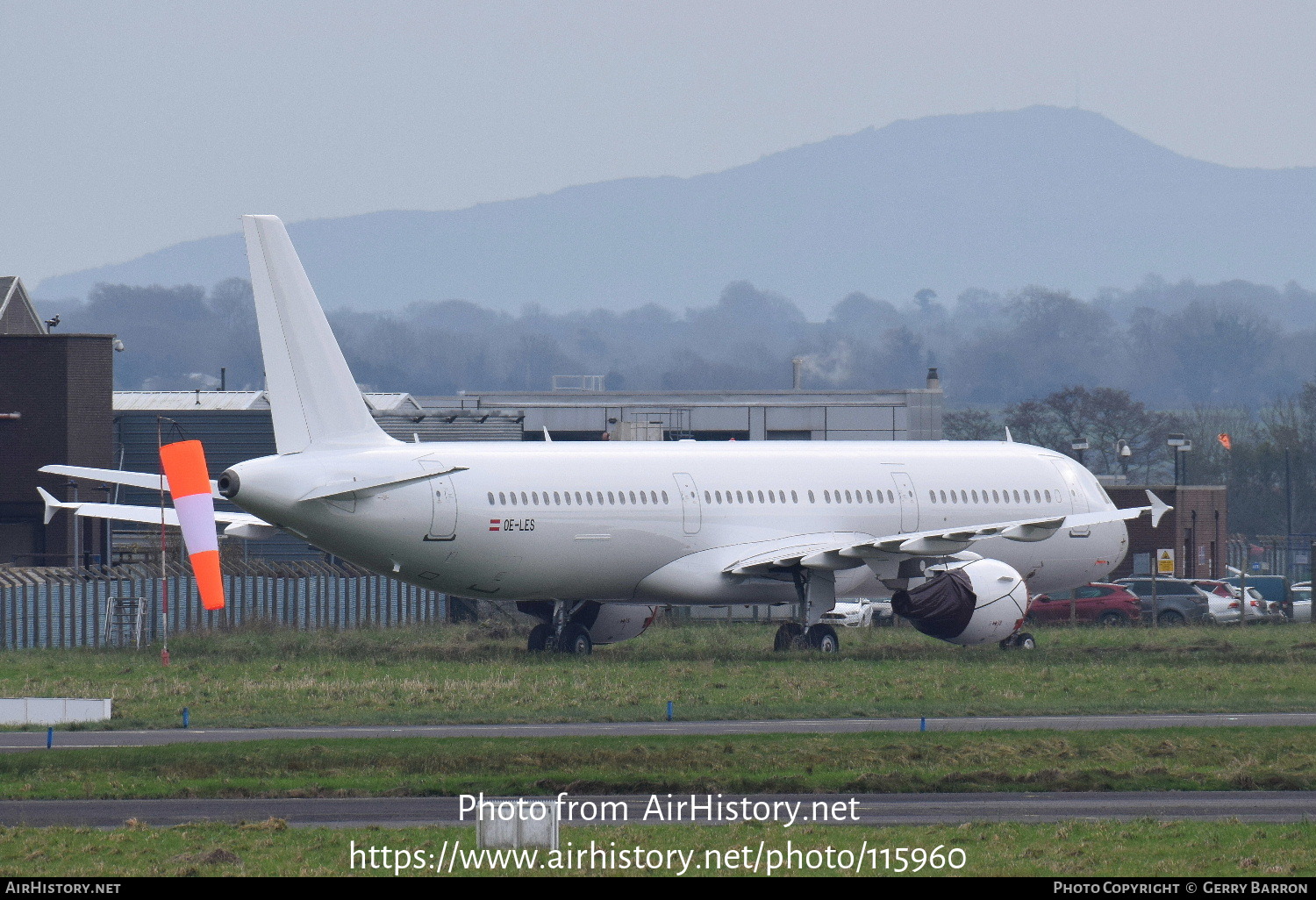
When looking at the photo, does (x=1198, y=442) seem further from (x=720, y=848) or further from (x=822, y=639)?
(x=720, y=848)

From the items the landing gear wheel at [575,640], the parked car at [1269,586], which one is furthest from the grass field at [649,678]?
the parked car at [1269,586]

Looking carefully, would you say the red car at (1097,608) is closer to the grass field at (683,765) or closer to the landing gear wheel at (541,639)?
the landing gear wheel at (541,639)

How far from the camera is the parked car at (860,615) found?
5994 cm

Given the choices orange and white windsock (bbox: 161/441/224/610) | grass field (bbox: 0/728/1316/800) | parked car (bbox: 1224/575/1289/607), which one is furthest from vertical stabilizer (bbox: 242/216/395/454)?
parked car (bbox: 1224/575/1289/607)

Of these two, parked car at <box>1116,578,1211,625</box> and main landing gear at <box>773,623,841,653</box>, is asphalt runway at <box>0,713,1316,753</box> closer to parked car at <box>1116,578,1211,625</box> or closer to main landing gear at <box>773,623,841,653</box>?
main landing gear at <box>773,623,841,653</box>

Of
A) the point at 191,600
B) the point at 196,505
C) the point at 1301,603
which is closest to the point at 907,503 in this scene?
the point at 196,505

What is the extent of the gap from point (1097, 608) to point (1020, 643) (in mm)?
16785

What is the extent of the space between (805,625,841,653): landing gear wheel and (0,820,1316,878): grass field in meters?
22.7

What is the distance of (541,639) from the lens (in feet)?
137

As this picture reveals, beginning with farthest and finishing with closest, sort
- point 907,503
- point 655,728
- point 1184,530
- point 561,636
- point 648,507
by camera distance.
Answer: point 1184,530, point 907,503, point 561,636, point 648,507, point 655,728

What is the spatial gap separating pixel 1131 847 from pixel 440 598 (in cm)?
4320

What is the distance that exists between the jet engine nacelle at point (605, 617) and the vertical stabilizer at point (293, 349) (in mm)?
7251

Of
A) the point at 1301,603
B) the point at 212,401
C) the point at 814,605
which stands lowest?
the point at 1301,603
